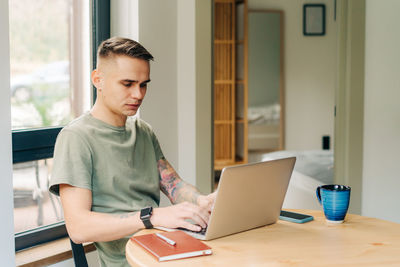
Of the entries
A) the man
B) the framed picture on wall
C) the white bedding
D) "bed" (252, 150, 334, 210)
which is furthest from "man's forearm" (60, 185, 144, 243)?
the framed picture on wall

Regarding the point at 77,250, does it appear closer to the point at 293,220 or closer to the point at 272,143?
the point at 293,220

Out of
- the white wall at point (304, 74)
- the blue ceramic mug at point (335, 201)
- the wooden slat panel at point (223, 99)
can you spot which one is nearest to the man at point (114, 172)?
the blue ceramic mug at point (335, 201)

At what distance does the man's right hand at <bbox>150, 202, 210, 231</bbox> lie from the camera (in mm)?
1483

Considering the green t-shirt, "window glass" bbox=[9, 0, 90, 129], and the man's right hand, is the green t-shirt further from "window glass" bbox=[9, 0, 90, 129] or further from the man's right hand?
"window glass" bbox=[9, 0, 90, 129]

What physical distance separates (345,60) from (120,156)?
1838 millimetres

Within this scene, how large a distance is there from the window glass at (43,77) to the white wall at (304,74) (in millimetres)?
4024

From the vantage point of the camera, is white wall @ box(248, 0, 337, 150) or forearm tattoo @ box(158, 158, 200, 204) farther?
white wall @ box(248, 0, 337, 150)

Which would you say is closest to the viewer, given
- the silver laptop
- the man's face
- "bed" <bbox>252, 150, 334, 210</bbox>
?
the silver laptop

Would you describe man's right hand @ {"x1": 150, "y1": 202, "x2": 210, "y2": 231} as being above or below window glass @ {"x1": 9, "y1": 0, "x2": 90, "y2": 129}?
below

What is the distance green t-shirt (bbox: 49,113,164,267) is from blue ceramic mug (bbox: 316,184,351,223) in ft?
1.96

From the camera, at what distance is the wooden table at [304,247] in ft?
4.13

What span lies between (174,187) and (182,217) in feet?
1.37

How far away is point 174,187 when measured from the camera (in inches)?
75.3

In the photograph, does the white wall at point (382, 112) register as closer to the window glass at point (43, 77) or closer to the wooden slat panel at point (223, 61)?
the window glass at point (43, 77)
